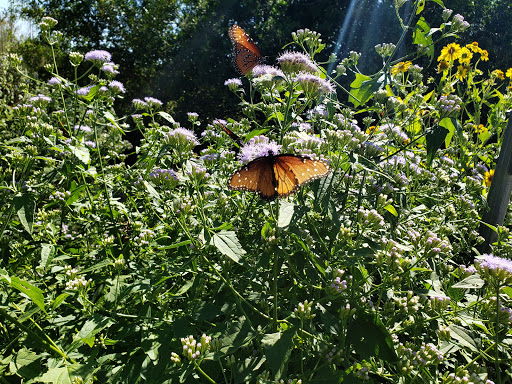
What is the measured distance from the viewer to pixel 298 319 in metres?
1.54

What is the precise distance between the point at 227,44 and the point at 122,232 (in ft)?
28.7

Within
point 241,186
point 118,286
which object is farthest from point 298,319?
point 118,286

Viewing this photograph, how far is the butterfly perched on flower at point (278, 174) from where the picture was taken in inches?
66.2

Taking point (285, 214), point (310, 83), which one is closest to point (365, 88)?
point (310, 83)

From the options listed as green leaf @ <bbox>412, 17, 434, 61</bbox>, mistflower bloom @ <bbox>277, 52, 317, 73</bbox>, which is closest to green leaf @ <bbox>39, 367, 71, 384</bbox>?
mistflower bloom @ <bbox>277, 52, 317, 73</bbox>

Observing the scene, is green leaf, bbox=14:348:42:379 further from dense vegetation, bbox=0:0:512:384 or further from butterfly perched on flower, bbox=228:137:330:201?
butterfly perched on flower, bbox=228:137:330:201

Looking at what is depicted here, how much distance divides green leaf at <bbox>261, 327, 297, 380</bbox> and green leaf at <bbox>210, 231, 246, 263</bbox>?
328mm

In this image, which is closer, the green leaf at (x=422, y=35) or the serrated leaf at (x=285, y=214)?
the serrated leaf at (x=285, y=214)

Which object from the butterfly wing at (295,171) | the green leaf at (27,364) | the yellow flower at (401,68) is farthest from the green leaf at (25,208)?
the yellow flower at (401,68)

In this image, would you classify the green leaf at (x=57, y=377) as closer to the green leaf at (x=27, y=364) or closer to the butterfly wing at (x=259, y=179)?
the green leaf at (x=27, y=364)

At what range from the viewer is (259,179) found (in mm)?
1785

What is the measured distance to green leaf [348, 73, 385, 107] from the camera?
1947mm

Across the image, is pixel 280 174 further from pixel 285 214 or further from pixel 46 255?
pixel 46 255

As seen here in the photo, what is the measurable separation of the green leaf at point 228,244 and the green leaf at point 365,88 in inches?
39.3
